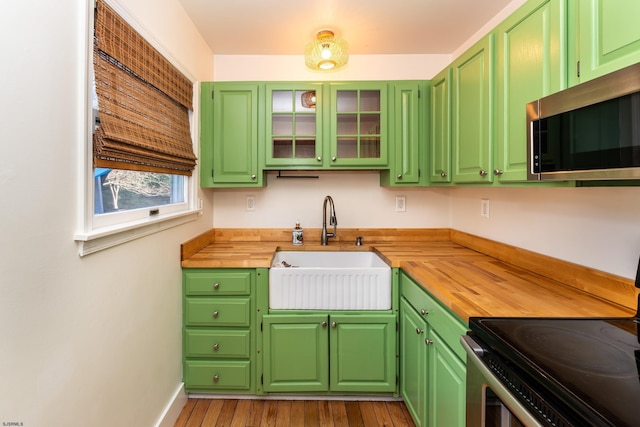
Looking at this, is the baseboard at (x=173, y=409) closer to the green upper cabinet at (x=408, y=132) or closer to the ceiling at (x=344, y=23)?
the green upper cabinet at (x=408, y=132)

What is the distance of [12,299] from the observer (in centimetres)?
75

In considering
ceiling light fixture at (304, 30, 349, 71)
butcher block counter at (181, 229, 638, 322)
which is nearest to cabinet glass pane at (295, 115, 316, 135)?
ceiling light fixture at (304, 30, 349, 71)

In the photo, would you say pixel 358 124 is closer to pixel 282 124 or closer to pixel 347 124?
pixel 347 124

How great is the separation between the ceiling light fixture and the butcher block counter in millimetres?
1253

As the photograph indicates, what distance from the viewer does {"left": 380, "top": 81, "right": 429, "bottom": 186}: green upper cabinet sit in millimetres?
2115

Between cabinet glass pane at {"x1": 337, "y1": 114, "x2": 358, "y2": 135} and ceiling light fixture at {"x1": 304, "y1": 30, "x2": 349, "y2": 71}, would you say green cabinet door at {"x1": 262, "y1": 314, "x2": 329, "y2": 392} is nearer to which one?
cabinet glass pane at {"x1": 337, "y1": 114, "x2": 358, "y2": 135}

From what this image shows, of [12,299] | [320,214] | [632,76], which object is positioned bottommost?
[12,299]

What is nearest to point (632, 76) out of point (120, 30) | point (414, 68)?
point (120, 30)

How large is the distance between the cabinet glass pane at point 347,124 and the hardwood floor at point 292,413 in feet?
6.03

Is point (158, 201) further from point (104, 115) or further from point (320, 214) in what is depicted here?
point (320, 214)

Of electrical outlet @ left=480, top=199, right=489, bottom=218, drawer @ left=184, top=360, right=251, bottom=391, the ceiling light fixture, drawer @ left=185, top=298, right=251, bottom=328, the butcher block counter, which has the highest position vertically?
the ceiling light fixture

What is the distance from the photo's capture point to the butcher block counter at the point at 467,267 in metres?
1.09

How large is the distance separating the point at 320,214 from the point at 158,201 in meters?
1.22

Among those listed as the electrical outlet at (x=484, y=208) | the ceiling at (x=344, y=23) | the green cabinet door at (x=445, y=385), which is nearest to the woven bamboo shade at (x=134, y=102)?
the ceiling at (x=344, y=23)
